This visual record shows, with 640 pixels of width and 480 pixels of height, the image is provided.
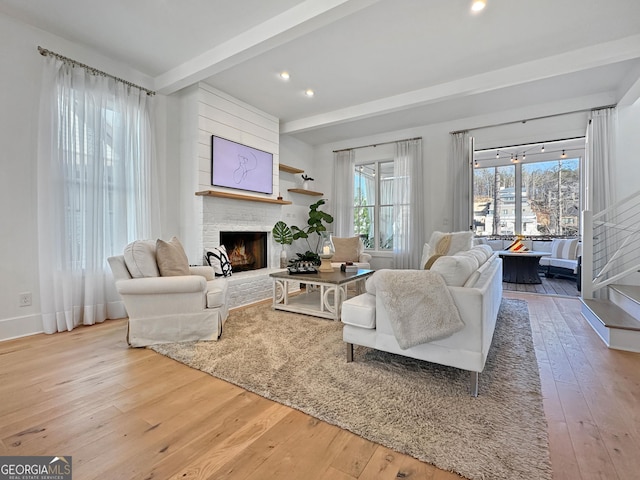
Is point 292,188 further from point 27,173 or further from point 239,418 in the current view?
point 239,418

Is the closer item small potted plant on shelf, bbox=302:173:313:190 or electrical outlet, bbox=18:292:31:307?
electrical outlet, bbox=18:292:31:307

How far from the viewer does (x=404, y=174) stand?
5.73 metres

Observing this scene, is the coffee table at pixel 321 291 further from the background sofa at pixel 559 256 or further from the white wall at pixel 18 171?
the background sofa at pixel 559 256

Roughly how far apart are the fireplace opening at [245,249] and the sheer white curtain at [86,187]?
1.21m

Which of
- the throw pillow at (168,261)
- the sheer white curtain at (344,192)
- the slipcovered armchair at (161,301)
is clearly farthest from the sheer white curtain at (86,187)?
the sheer white curtain at (344,192)

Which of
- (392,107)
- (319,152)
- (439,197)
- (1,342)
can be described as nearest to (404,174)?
(439,197)

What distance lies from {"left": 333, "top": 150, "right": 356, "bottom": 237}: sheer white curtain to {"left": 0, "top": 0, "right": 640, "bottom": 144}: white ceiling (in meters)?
1.89

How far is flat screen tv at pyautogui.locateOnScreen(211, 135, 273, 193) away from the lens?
4.17 meters

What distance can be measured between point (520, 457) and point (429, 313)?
741 mm

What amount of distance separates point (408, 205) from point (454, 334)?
13.6ft

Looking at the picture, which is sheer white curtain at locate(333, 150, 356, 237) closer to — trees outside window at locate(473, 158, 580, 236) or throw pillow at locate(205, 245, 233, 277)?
throw pillow at locate(205, 245, 233, 277)

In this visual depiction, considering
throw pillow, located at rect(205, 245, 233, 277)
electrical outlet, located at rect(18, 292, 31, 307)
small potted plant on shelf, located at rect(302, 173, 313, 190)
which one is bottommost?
electrical outlet, located at rect(18, 292, 31, 307)

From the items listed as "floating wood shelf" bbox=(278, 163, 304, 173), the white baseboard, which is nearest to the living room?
the white baseboard

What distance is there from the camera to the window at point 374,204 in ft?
20.4
